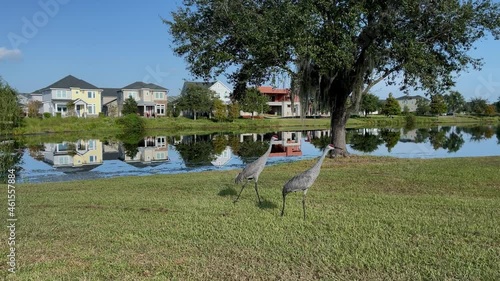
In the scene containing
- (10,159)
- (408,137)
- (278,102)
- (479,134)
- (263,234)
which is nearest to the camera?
(263,234)

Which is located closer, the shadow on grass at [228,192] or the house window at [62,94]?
the shadow on grass at [228,192]

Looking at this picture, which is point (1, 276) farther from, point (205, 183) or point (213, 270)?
point (205, 183)

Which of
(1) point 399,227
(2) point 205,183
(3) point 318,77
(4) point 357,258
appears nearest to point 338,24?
(3) point 318,77

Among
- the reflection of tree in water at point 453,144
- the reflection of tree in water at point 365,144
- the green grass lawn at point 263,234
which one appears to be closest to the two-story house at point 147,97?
the reflection of tree in water at point 365,144

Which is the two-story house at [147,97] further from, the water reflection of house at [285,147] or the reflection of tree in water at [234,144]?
the water reflection of house at [285,147]

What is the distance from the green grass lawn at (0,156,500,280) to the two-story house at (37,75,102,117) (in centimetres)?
5523

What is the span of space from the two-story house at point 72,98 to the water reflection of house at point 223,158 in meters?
39.4

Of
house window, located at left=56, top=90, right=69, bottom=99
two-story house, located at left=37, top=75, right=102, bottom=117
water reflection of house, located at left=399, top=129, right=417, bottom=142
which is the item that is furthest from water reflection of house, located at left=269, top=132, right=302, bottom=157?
house window, located at left=56, top=90, right=69, bottom=99

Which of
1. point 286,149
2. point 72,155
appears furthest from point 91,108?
point 286,149

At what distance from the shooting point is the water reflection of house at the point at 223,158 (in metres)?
21.6

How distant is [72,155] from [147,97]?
146 ft

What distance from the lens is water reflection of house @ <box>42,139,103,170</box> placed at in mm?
22547

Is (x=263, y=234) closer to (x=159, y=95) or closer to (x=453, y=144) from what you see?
(x=453, y=144)

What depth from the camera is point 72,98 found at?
205 feet
